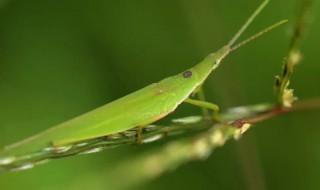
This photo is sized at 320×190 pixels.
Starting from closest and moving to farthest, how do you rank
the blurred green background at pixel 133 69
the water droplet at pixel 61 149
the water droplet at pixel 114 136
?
the water droplet at pixel 61 149 < the water droplet at pixel 114 136 < the blurred green background at pixel 133 69

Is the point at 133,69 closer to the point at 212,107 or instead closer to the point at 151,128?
the point at 212,107

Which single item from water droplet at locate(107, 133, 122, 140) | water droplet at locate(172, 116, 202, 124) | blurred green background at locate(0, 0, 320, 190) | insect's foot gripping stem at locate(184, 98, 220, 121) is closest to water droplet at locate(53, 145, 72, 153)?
water droplet at locate(107, 133, 122, 140)

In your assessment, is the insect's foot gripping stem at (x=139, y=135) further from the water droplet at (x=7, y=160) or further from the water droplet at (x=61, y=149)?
the water droplet at (x=7, y=160)

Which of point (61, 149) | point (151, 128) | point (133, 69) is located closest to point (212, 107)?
point (151, 128)

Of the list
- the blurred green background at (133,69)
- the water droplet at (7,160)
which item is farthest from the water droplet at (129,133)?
the blurred green background at (133,69)

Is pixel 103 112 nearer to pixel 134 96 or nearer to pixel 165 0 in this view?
pixel 134 96

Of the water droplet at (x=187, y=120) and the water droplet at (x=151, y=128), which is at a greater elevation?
the water droplet at (x=151, y=128)
